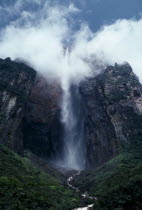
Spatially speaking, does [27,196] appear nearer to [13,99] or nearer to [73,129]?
[13,99]

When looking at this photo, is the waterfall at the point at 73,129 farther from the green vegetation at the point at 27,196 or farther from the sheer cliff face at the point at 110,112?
the green vegetation at the point at 27,196

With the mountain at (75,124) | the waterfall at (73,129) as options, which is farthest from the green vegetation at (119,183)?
the waterfall at (73,129)

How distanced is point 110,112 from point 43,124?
23290mm

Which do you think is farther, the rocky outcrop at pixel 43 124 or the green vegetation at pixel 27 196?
the rocky outcrop at pixel 43 124

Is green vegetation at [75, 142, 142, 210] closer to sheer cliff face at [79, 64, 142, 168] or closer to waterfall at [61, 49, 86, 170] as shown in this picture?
sheer cliff face at [79, 64, 142, 168]

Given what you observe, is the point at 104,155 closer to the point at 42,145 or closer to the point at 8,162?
the point at 42,145

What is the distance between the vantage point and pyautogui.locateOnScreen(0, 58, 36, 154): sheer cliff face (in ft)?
246

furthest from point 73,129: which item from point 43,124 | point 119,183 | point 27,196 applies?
point 27,196

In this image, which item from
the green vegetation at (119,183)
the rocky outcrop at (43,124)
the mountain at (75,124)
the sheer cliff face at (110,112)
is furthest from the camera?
the rocky outcrop at (43,124)

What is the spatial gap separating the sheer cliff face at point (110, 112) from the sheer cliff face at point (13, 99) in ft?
73.9

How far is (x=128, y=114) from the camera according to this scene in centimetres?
8500

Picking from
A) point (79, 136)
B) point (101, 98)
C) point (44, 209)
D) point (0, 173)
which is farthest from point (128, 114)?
point (44, 209)

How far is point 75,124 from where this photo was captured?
100 metres

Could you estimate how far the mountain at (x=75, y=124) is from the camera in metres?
67.2
